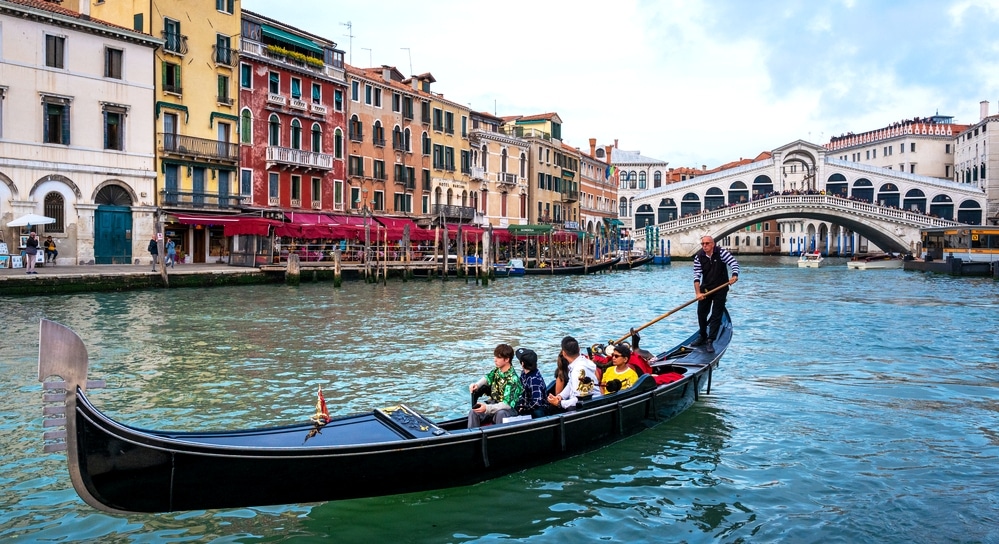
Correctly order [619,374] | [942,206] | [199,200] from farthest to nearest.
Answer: [942,206], [199,200], [619,374]

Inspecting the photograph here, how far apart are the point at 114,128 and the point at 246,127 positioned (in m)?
4.43

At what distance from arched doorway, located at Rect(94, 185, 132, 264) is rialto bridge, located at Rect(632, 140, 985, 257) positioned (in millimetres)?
32016

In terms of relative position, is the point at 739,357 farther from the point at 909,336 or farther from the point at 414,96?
the point at 414,96

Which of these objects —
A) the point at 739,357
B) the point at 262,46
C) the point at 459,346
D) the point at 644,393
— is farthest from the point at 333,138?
the point at 644,393

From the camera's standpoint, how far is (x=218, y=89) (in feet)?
80.9

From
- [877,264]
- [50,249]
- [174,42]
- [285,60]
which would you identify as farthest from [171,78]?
[877,264]

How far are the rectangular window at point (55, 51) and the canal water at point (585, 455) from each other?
23.0 ft

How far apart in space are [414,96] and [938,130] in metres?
47.5

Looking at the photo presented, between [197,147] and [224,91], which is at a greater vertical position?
[224,91]

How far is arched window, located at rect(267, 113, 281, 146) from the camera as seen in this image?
2639 centimetres

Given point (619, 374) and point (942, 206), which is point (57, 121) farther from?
point (942, 206)

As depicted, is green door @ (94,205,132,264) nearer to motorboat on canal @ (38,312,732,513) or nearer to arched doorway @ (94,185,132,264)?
arched doorway @ (94,185,132,264)

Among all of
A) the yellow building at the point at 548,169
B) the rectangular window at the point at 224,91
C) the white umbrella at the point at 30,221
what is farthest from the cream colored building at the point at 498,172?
the white umbrella at the point at 30,221

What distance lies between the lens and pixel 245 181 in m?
25.5
